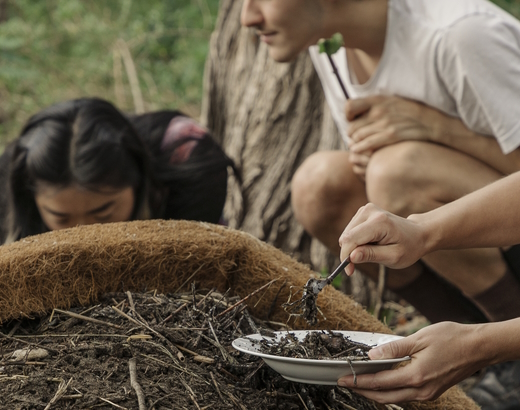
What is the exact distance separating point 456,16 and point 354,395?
1.45 meters

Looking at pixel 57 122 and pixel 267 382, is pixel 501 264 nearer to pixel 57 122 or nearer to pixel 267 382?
pixel 267 382

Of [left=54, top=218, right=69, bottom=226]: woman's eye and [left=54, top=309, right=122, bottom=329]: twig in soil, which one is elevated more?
[left=54, top=309, right=122, bottom=329]: twig in soil

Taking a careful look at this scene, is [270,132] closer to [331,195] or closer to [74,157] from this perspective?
[331,195]

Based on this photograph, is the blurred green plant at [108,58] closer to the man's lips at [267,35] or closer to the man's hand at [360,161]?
the man's lips at [267,35]

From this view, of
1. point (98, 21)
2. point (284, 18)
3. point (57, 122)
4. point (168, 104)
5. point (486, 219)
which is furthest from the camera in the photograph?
point (98, 21)

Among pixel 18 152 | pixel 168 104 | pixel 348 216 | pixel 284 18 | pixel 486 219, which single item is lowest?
pixel 168 104

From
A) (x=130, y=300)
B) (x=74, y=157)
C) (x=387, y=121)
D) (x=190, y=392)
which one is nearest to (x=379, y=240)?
(x=190, y=392)

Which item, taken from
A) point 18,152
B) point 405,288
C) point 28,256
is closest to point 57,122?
point 18,152

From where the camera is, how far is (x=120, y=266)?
1.68 m

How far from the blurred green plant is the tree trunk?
2010mm

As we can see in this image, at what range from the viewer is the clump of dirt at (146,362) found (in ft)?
4.17

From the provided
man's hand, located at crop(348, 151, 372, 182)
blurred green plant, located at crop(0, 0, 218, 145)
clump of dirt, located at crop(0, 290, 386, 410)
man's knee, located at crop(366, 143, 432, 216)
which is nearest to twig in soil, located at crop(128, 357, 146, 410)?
clump of dirt, located at crop(0, 290, 386, 410)

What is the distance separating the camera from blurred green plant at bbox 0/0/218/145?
5984 millimetres

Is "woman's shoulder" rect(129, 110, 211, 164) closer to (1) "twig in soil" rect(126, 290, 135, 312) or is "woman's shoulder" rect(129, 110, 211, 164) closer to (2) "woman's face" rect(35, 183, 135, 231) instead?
(2) "woman's face" rect(35, 183, 135, 231)
